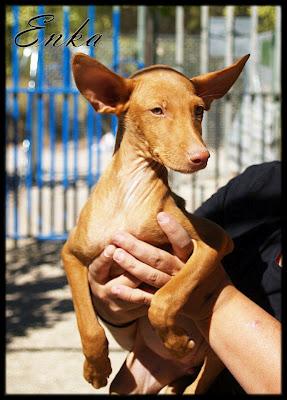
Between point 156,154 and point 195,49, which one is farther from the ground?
point 195,49

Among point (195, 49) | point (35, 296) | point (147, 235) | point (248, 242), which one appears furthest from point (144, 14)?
point (147, 235)

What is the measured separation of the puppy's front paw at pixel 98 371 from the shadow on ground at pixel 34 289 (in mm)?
3800

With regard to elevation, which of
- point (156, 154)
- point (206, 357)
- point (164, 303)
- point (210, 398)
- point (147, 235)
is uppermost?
point (156, 154)

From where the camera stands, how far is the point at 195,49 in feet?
30.7

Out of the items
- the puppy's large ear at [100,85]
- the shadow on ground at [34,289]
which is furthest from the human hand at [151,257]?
the shadow on ground at [34,289]

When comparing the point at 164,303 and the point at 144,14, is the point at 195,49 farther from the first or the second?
the point at 164,303

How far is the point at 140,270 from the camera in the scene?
6.47ft

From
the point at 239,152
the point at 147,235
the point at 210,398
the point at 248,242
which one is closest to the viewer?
the point at 147,235

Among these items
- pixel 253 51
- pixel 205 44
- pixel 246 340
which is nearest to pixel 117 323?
pixel 246 340

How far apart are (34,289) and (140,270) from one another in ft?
18.0

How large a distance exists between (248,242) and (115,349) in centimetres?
319

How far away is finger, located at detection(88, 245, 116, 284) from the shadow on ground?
3.92m

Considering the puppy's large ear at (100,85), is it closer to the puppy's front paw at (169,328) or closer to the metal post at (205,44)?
the puppy's front paw at (169,328)

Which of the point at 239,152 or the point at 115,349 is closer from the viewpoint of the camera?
the point at 115,349
